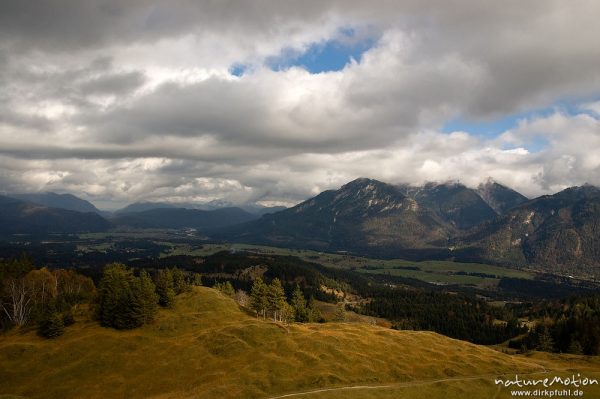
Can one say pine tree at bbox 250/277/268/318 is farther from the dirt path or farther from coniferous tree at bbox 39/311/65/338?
the dirt path

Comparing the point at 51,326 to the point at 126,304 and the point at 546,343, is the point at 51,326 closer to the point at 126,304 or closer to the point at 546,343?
the point at 126,304

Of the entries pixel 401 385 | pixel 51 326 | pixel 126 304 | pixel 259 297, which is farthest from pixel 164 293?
pixel 401 385

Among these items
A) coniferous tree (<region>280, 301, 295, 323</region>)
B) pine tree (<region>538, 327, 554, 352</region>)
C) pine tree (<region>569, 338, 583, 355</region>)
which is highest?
coniferous tree (<region>280, 301, 295, 323</region>)

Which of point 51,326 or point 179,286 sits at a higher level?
point 179,286

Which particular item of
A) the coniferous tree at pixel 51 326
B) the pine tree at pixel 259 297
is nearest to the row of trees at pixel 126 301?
the coniferous tree at pixel 51 326

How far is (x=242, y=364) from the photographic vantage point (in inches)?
3583

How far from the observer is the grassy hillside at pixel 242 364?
79.2 meters

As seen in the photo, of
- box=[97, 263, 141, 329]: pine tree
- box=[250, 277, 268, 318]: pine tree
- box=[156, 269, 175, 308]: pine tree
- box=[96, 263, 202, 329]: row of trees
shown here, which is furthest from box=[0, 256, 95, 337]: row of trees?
box=[250, 277, 268, 318]: pine tree

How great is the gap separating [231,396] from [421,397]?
119 feet

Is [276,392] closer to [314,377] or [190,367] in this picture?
[314,377]

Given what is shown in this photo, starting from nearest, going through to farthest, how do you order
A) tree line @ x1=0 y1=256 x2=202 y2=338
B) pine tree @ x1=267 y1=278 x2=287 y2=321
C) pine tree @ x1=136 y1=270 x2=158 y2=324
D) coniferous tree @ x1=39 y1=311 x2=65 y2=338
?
coniferous tree @ x1=39 y1=311 x2=65 y2=338, tree line @ x1=0 y1=256 x2=202 y2=338, pine tree @ x1=136 y1=270 x2=158 y2=324, pine tree @ x1=267 y1=278 x2=287 y2=321

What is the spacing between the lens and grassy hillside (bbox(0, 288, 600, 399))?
79.2 m

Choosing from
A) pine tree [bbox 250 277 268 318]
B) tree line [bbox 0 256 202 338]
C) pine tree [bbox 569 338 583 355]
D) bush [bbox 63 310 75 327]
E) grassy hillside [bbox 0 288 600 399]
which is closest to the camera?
→ grassy hillside [bbox 0 288 600 399]

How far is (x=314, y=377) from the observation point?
81.7m
